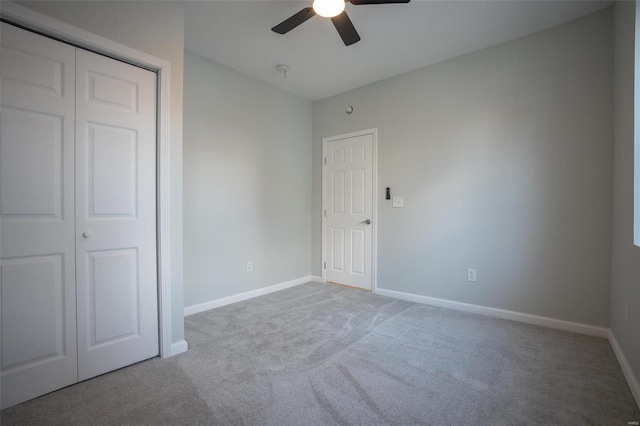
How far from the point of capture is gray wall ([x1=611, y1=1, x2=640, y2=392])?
180cm

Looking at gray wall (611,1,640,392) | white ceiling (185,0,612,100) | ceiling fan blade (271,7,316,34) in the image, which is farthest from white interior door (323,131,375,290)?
gray wall (611,1,640,392)

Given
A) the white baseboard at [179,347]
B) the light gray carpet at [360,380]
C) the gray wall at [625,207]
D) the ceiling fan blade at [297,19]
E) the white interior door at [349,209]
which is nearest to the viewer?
the light gray carpet at [360,380]

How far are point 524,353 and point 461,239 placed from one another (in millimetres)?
1223

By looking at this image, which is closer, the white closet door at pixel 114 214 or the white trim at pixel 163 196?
the white closet door at pixel 114 214

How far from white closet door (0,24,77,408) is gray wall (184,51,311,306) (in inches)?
50.1

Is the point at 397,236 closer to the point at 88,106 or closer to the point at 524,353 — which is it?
the point at 524,353

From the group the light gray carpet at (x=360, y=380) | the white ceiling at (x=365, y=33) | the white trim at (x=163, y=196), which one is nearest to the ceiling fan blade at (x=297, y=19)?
the white ceiling at (x=365, y=33)

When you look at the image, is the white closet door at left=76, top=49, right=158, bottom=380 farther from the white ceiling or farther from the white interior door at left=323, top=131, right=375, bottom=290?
the white interior door at left=323, top=131, right=375, bottom=290

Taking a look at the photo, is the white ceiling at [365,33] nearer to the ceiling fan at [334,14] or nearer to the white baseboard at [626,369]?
the ceiling fan at [334,14]

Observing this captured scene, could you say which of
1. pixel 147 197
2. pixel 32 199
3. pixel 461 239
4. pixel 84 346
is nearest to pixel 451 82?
pixel 461 239

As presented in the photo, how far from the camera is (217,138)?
3.34 metres

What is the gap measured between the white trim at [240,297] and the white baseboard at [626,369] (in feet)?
10.5

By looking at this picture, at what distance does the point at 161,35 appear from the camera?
2154mm

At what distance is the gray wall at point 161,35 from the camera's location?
6.02 ft
